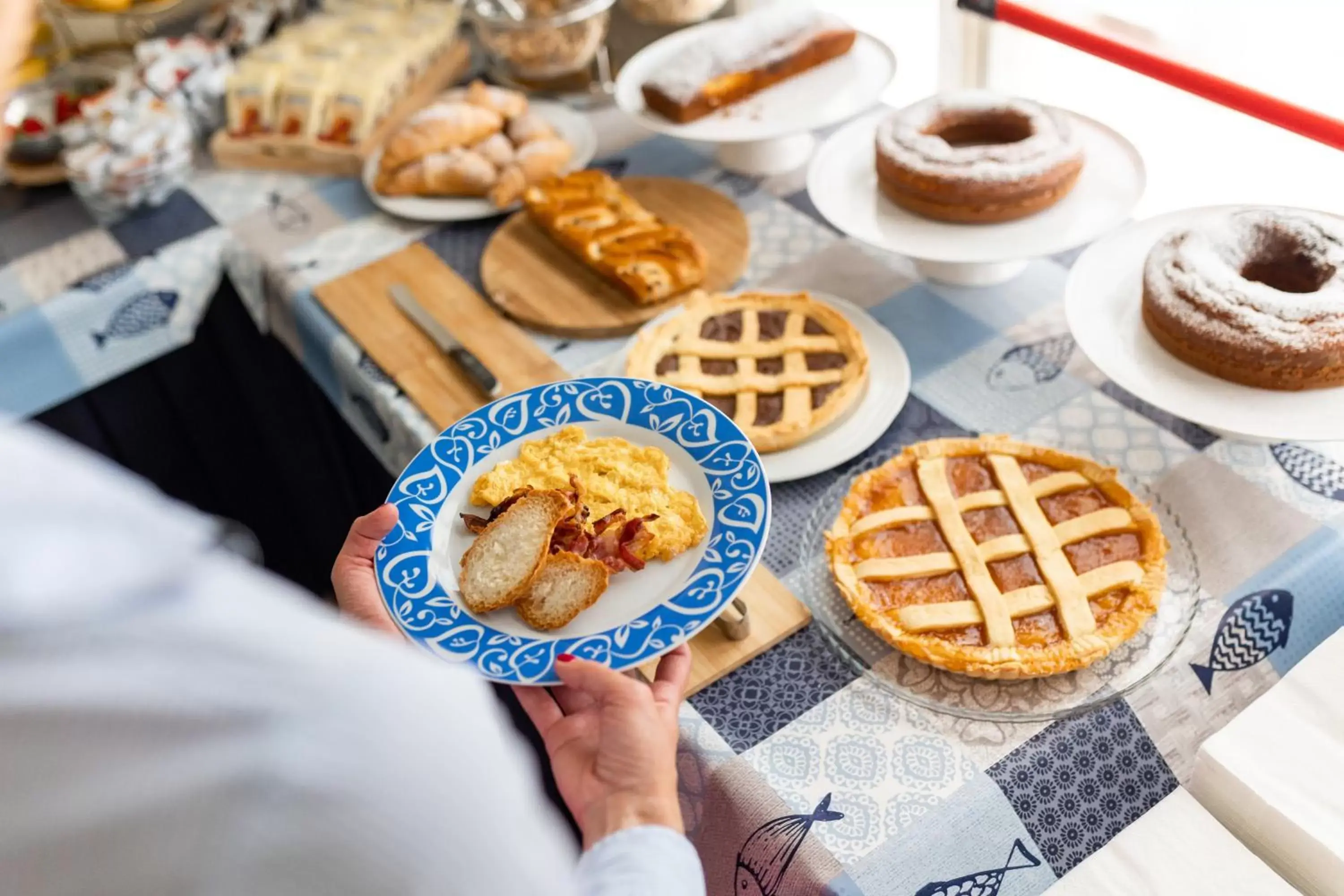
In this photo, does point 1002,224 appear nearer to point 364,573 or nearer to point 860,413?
point 860,413

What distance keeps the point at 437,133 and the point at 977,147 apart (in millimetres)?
811

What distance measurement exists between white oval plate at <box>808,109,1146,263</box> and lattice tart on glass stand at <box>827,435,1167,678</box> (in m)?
0.26

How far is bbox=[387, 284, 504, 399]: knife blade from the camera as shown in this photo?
125 cm

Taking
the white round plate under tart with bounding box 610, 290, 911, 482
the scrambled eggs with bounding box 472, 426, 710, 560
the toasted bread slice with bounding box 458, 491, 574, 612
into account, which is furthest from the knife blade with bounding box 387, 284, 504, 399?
the toasted bread slice with bounding box 458, 491, 574, 612

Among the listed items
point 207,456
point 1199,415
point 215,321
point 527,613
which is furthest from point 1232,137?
point 207,456

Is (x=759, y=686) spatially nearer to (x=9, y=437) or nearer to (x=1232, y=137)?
(x=9, y=437)

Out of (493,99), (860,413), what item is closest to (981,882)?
(860,413)

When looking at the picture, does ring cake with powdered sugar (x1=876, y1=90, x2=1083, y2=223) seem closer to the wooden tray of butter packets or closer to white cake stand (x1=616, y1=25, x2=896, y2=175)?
white cake stand (x1=616, y1=25, x2=896, y2=175)

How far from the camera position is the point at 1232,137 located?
1543mm

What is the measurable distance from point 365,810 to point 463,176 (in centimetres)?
133

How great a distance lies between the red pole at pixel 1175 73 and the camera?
117 cm

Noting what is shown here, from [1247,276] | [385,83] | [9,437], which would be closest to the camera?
[9,437]

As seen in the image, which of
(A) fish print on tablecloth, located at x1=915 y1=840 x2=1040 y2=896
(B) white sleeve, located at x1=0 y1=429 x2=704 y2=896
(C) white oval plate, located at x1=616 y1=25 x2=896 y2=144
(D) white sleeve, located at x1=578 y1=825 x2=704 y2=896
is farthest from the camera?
(C) white oval plate, located at x1=616 y1=25 x2=896 y2=144

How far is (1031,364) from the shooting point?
3.94 feet
